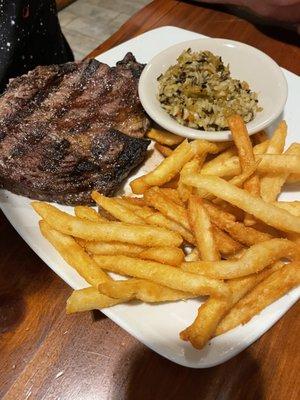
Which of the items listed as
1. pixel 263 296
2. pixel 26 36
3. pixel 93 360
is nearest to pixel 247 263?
pixel 263 296

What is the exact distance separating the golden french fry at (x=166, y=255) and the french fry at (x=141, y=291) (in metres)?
0.09

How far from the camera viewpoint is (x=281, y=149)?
2016mm

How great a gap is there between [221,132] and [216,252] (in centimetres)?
69

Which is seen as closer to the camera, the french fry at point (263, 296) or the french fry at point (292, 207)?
the french fry at point (263, 296)

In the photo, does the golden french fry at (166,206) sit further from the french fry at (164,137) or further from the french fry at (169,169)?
the french fry at (164,137)

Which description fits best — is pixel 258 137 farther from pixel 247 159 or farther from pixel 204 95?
pixel 247 159

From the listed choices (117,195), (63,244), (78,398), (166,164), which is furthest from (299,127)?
(78,398)

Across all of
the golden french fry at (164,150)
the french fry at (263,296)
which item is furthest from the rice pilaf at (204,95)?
the french fry at (263,296)

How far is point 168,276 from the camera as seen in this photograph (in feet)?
5.13

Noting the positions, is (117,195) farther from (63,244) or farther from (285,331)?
(285,331)

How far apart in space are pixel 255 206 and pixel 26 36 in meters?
2.12

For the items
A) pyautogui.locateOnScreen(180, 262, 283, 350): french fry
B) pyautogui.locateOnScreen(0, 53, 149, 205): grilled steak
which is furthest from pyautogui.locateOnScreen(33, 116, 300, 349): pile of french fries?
pyautogui.locateOnScreen(0, 53, 149, 205): grilled steak

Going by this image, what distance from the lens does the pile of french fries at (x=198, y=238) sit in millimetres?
1562

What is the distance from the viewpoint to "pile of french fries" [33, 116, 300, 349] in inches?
61.5
